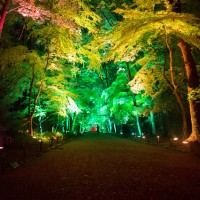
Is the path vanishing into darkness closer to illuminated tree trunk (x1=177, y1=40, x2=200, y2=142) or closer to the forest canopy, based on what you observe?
illuminated tree trunk (x1=177, y1=40, x2=200, y2=142)

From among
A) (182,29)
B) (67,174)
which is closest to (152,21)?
(182,29)

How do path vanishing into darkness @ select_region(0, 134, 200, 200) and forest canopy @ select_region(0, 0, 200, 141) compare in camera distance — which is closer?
path vanishing into darkness @ select_region(0, 134, 200, 200)

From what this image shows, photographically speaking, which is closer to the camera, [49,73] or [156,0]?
[156,0]

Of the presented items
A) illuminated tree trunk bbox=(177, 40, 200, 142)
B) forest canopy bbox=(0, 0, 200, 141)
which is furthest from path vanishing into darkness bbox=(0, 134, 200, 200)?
forest canopy bbox=(0, 0, 200, 141)

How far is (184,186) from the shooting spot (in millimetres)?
6844

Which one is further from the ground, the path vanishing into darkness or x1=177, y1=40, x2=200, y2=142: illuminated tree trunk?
x1=177, y1=40, x2=200, y2=142: illuminated tree trunk

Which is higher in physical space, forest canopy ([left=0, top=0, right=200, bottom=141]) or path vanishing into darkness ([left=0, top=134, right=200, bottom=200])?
forest canopy ([left=0, top=0, right=200, bottom=141])

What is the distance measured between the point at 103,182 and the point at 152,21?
934 centimetres

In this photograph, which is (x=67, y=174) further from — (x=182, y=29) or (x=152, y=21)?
(x=182, y=29)

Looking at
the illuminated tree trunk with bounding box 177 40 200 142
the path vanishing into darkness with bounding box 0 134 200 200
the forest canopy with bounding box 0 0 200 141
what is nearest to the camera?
the path vanishing into darkness with bounding box 0 134 200 200

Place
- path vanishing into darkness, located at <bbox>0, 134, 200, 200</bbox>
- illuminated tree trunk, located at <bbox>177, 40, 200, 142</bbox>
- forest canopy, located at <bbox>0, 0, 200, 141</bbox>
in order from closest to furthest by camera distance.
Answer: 1. path vanishing into darkness, located at <bbox>0, 134, 200, 200</bbox>
2. forest canopy, located at <bbox>0, 0, 200, 141</bbox>
3. illuminated tree trunk, located at <bbox>177, 40, 200, 142</bbox>

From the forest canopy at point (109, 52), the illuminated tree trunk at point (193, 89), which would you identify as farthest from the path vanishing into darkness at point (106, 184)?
the forest canopy at point (109, 52)

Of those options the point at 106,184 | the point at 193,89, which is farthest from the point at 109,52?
the point at 106,184

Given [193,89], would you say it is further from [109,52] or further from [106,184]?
[106,184]
